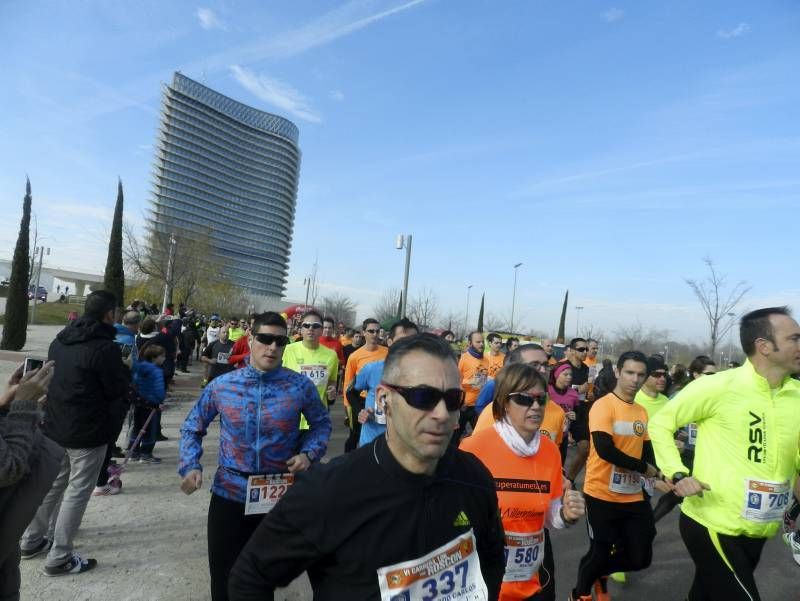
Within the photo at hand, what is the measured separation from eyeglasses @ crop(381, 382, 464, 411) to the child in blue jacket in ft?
20.2

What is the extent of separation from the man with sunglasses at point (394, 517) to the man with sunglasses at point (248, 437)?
1.54 meters

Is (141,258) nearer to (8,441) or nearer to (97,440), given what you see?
(97,440)

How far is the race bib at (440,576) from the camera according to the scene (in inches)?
62.0

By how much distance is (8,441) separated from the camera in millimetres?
2248

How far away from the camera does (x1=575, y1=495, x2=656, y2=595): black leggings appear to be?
379 centimetres

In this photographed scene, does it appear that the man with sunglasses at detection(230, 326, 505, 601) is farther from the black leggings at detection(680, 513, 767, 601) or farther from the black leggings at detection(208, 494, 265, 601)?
the black leggings at detection(680, 513, 767, 601)

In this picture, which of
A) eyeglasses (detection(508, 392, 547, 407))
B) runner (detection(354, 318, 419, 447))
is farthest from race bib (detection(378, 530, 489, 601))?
runner (detection(354, 318, 419, 447))

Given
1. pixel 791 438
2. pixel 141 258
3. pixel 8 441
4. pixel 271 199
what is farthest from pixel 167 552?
pixel 271 199

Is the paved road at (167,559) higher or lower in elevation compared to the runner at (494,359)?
lower

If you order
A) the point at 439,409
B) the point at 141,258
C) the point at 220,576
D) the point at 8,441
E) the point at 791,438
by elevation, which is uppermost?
the point at 141,258

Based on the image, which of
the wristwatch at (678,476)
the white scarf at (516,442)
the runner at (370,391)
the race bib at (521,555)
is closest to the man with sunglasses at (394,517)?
the race bib at (521,555)

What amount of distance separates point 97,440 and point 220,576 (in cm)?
200

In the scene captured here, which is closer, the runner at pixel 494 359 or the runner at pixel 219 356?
the runner at pixel 494 359

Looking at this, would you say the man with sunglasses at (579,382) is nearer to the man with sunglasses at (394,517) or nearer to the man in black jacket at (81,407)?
the man in black jacket at (81,407)
